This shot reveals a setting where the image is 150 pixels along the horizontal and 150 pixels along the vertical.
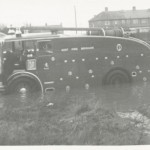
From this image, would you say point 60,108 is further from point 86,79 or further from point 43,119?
point 86,79

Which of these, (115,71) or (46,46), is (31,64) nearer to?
(46,46)

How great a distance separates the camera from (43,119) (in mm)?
8086

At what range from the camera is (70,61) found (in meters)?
14.2

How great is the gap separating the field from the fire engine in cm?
448

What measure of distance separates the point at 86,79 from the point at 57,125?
6928 millimetres

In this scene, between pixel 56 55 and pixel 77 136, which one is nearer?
pixel 77 136

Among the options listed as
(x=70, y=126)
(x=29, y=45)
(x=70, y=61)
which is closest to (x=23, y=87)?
(x=29, y=45)

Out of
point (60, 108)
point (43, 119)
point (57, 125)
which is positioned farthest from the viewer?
point (60, 108)

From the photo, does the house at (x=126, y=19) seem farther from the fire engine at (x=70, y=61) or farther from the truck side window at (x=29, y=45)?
the truck side window at (x=29, y=45)

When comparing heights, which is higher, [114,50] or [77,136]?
[114,50]

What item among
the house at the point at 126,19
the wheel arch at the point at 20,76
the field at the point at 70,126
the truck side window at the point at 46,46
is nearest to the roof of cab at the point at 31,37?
the truck side window at the point at 46,46

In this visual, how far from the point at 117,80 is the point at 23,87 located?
362 centimetres

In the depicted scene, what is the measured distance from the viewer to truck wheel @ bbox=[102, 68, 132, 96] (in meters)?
14.6
